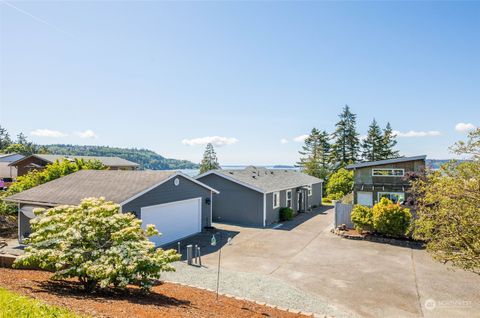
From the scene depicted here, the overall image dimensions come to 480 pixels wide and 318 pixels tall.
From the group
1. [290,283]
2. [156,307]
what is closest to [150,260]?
[156,307]

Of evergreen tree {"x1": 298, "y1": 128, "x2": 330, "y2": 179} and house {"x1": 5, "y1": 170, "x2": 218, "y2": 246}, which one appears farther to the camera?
evergreen tree {"x1": 298, "y1": 128, "x2": 330, "y2": 179}

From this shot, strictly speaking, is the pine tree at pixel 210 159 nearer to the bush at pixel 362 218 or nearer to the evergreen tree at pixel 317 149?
the evergreen tree at pixel 317 149

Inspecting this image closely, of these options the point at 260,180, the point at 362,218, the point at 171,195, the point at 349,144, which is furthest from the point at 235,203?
the point at 349,144

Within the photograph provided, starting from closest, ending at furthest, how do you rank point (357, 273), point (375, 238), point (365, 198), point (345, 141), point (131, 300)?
point (131, 300) → point (357, 273) → point (375, 238) → point (365, 198) → point (345, 141)

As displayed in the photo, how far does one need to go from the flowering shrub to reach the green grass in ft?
4.96

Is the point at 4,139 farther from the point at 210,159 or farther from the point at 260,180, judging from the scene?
the point at 260,180

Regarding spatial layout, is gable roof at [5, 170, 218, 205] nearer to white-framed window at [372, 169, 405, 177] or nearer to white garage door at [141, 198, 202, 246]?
white garage door at [141, 198, 202, 246]

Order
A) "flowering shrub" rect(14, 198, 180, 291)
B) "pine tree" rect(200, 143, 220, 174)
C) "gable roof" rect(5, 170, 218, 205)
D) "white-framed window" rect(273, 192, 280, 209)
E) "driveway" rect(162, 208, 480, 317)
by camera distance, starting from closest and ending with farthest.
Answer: "flowering shrub" rect(14, 198, 180, 291) < "driveway" rect(162, 208, 480, 317) < "gable roof" rect(5, 170, 218, 205) < "white-framed window" rect(273, 192, 280, 209) < "pine tree" rect(200, 143, 220, 174)

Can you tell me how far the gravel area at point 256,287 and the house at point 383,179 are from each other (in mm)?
13175

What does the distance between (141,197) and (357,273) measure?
10.0m

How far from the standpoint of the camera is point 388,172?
20562 millimetres

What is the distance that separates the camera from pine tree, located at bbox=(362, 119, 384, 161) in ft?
162

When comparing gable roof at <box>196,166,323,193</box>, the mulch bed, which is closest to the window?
gable roof at <box>196,166,323,193</box>

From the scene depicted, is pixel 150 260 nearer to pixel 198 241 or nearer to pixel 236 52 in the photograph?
pixel 198 241
